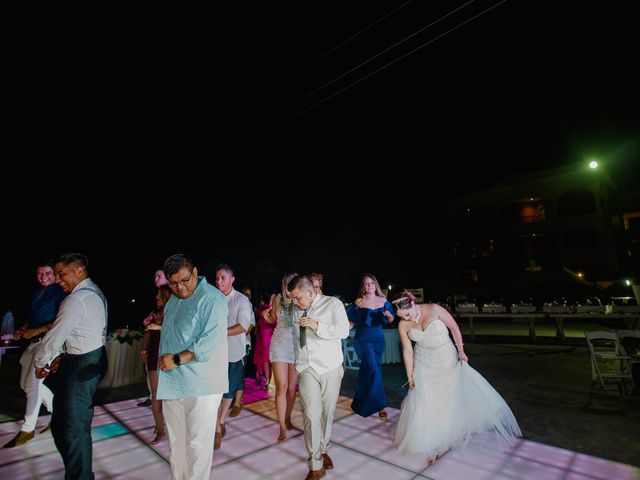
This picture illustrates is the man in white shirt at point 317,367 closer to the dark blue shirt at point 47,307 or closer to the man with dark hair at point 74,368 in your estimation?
the man with dark hair at point 74,368

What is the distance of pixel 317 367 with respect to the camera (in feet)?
9.88

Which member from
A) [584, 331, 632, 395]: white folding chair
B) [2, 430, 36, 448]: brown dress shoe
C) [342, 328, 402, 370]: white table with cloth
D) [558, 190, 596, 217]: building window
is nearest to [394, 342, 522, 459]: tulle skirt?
[584, 331, 632, 395]: white folding chair

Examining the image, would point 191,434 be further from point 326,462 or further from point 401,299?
point 401,299

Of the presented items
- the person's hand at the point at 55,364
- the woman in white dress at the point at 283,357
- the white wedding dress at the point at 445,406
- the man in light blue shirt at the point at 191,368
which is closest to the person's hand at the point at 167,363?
the man in light blue shirt at the point at 191,368

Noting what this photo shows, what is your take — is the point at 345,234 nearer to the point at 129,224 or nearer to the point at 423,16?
the point at 129,224

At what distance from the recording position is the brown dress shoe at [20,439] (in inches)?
146

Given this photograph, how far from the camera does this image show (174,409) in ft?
7.80

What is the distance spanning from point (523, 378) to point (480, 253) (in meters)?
27.8

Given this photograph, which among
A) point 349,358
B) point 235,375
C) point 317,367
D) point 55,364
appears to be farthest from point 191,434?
point 349,358

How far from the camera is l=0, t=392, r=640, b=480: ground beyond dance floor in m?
3.03

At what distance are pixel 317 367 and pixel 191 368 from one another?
1119mm

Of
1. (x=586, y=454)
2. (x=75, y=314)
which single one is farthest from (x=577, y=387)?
(x=75, y=314)

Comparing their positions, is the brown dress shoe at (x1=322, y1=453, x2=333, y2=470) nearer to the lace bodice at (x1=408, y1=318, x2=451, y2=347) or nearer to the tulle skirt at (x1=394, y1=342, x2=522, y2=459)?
the tulle skirt at (x1=394, y1=342, x2=522, y2=459)

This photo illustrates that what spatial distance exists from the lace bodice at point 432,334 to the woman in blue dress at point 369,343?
109cm
